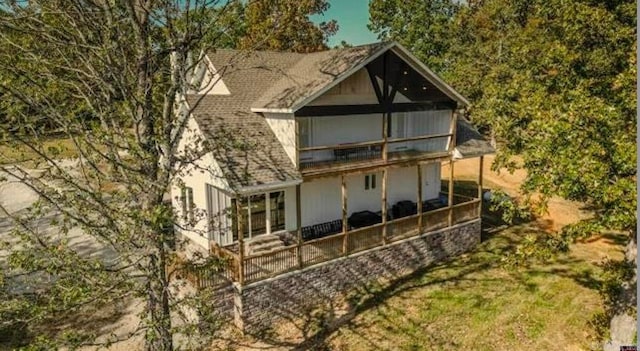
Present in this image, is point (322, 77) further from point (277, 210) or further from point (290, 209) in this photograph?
point (277, 210)

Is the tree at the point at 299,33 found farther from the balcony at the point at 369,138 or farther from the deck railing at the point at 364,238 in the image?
the deck railing at the point at 364,238

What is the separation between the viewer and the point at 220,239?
17.3m

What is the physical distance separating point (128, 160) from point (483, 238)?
60.5ft

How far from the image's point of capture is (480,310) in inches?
623

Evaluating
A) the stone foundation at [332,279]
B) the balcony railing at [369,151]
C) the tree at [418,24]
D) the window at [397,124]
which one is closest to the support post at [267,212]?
the balcony railing at [369,151]

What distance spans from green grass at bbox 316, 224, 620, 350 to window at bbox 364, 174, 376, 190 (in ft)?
16.0

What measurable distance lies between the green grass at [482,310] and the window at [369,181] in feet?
16.0

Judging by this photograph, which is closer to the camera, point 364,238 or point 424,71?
point 364,238

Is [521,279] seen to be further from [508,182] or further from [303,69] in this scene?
[508,182]

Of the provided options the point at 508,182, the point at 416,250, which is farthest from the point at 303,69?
the point at 508,182

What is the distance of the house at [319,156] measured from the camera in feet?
51.7

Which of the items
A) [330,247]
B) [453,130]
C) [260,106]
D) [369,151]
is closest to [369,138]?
[369,151]

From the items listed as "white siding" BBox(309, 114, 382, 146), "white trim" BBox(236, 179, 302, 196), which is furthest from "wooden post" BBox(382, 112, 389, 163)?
"white trim" BBox(236, 179, 302, 196)

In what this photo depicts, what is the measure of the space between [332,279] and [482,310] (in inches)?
224
